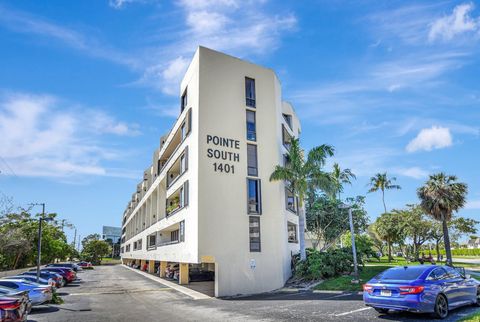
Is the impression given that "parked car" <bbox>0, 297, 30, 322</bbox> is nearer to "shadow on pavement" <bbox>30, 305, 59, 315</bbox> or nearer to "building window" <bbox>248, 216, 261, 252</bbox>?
"shadow on pavement" <bbox>30, 305, 59, 315</bbox>

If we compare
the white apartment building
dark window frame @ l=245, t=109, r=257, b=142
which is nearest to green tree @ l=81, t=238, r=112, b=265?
the white apartment building

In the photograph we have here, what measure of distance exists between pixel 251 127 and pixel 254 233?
7.57 meters

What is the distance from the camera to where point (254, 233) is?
79.4 ft

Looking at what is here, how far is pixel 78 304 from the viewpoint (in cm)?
1881

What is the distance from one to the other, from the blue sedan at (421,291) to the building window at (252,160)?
14.3 m

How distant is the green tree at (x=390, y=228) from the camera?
1971 inches

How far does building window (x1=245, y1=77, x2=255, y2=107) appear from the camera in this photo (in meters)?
26.6

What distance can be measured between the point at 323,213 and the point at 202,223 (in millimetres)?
21972

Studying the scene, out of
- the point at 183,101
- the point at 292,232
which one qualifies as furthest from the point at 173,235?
the point at 183,101

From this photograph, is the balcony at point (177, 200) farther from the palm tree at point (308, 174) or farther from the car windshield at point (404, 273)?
the car windshield at point (404, 273)

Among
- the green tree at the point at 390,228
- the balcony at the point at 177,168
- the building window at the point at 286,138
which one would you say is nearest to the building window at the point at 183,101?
the balcony at the point at 177,168

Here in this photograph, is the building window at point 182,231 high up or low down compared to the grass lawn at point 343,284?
up

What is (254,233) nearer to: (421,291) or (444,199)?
(421,291)

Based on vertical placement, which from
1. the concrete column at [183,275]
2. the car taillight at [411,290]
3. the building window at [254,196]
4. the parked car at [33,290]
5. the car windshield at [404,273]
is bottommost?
the concrete column at [183,275]
